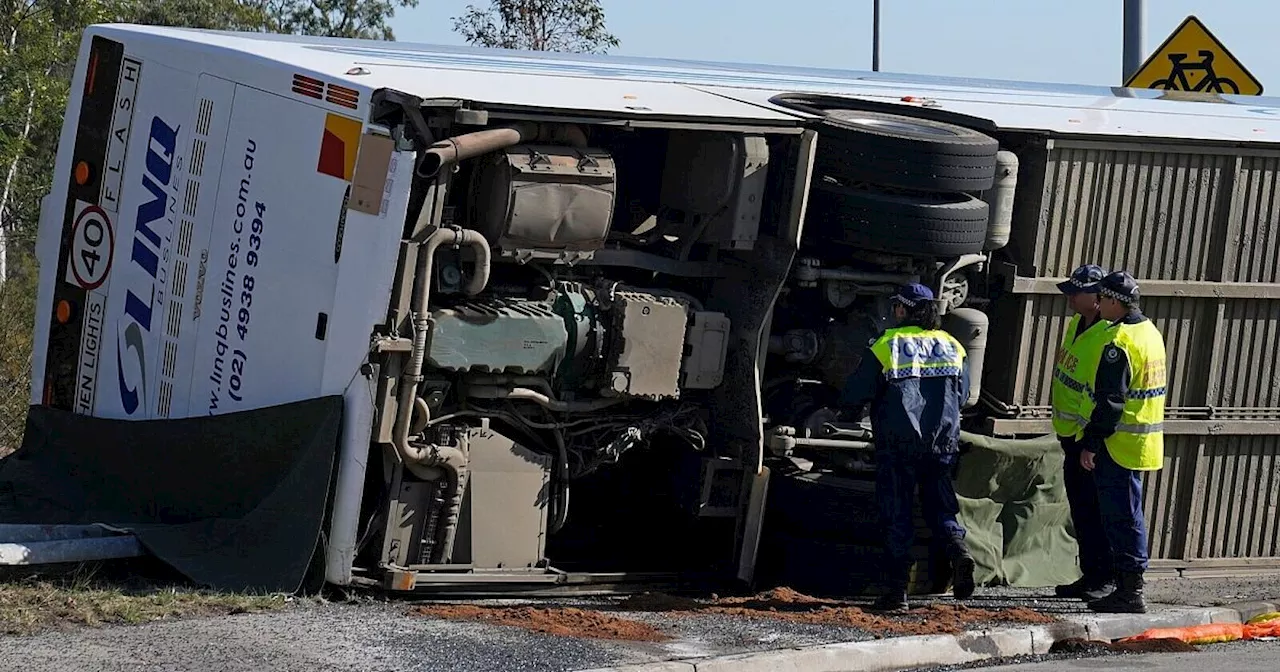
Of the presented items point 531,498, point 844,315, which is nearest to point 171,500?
point 531,498

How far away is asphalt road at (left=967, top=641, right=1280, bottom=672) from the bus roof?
2.79 meters

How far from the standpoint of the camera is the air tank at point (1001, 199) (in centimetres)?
964

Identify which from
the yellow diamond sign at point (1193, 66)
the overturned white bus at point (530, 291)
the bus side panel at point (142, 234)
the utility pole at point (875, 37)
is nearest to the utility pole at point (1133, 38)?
the yellow diamond sign at point (1193, 66)

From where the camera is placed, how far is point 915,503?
30.1 ft

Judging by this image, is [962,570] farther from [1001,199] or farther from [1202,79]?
[1202,79]

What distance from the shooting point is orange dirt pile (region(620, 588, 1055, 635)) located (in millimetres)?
8180

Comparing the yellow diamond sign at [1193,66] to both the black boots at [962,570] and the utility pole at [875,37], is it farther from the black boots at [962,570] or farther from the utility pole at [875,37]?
the utility pole at [875,37]

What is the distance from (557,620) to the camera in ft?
25.9

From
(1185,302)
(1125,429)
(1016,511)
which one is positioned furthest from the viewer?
(1185,302)

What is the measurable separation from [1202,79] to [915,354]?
681 cm

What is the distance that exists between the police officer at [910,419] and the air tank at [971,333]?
0.76m

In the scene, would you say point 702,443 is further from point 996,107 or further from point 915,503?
point 996,107

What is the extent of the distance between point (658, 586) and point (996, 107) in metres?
3.54

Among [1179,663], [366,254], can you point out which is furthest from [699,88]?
[1179,663]
